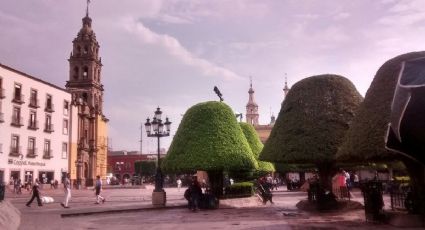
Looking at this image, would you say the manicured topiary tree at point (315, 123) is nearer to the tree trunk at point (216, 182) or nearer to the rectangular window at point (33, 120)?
the tree trunk at point (216, 182)

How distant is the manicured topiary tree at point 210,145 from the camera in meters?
21.1

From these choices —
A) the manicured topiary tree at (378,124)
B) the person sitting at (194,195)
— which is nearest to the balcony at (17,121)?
the person sitting at (194,195)

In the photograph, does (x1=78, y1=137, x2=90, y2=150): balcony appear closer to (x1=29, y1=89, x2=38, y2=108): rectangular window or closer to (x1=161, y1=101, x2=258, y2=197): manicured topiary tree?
(x1=29, y1=89, x2=38, y2=108): rectangular window

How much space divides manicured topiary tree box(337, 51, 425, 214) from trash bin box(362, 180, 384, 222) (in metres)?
0.97

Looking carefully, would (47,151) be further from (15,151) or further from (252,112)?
(252,112)

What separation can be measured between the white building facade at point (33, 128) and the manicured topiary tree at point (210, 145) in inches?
969

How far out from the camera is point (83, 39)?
2500 inches

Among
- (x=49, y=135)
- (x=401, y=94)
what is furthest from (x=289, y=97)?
(x=49, y=135)

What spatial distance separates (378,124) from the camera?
12.8m

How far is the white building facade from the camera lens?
139ft

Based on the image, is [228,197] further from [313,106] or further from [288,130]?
[313,106]

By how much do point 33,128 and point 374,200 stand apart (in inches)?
1571

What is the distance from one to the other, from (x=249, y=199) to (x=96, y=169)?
44793 millimetres

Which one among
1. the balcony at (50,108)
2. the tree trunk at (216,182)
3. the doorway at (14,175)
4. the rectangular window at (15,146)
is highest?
the balcony at (50,108)
